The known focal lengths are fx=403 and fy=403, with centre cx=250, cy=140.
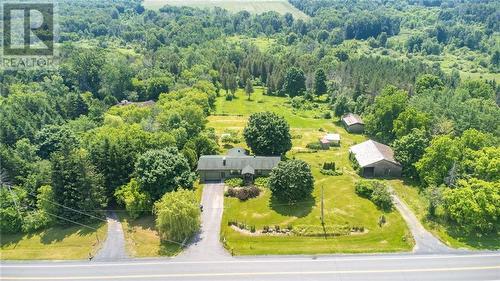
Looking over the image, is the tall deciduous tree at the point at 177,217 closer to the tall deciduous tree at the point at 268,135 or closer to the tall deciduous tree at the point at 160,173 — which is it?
the tall deciduous tree at the point at 160,173

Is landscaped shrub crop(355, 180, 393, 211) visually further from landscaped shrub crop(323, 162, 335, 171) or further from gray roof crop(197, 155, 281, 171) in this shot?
gray roof crop(197, 155, 281, 171)

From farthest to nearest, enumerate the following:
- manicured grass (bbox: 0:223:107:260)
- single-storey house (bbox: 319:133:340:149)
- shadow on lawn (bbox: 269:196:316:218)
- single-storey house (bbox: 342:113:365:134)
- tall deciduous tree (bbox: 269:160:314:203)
→ 1. single-storey house (bbox: 342:113:365:134)
2. single-storey house (bbox: 319:133:340:149)
3. tall deciduous tree (bbox: 269:160:314:203)
4. shadow on lawn (bbox: 269:196:316:218)
5. manicured grass (bbox: 0:223:107:260)

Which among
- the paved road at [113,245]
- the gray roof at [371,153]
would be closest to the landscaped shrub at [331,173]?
the gray roof at [371,153]

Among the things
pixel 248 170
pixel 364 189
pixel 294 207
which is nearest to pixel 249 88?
pixel 248 170

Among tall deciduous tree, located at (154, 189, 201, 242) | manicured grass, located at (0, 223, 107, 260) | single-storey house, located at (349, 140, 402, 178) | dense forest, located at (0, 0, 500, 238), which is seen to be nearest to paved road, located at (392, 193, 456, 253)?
dense forest, located at (0, 0, 500, 238)

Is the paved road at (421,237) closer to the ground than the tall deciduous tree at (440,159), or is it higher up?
closer to the ground

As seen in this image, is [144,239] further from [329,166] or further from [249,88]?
[249,88]
